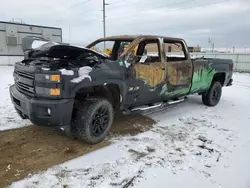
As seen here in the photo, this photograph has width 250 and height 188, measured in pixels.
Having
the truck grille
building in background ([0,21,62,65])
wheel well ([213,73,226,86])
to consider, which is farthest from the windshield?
building in background ([0,21,62,65])

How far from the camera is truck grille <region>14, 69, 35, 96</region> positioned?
11.1 feet

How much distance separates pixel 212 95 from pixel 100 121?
160 inches

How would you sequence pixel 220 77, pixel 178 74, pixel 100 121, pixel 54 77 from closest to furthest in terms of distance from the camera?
pixel 54 77
pixel 100 121
pixel 178 74
pixel 220 77

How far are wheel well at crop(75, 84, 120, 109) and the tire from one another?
0.61ft

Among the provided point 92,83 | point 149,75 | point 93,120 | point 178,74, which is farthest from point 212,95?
point 92,83

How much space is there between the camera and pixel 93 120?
12.3 feet

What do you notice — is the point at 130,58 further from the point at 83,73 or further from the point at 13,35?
the point at 13,35

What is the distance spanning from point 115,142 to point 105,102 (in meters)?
0.73

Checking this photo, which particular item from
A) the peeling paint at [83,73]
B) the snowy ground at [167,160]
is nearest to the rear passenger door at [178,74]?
the snowy ground at [167,160]

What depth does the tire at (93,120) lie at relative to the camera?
3.60 m

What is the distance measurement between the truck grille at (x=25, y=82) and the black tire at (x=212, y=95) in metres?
4.91

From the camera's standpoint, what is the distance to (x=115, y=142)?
13.1 feet

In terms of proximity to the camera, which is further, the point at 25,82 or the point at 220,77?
the point at 220,77

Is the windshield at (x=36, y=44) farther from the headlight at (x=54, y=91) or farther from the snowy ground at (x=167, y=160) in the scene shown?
the snowy ground at (x=167, y=160)
